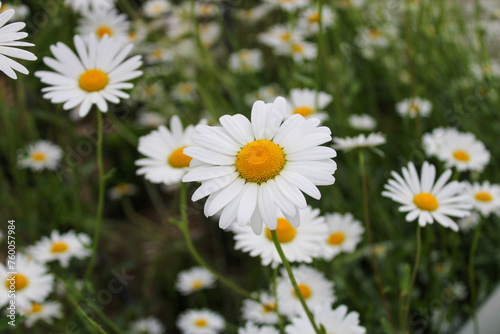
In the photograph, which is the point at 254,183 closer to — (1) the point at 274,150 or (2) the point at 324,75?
(1) the point at 274,150

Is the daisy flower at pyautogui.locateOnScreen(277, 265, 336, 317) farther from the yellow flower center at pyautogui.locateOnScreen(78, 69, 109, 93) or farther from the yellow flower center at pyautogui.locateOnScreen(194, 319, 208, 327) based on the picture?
the yellow flower center at pyautogui.locateOnScreen(78, 69, 109, 93)

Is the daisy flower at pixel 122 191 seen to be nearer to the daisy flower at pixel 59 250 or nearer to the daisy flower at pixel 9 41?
the daisy flower at pixel 59 250

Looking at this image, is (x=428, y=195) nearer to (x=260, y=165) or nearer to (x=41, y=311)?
(x=260, y=165)

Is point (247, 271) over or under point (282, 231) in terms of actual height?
over

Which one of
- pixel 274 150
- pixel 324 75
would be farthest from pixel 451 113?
pixel 274 150

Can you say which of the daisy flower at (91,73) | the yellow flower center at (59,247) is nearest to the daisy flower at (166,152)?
the daisy flower at (91,73)

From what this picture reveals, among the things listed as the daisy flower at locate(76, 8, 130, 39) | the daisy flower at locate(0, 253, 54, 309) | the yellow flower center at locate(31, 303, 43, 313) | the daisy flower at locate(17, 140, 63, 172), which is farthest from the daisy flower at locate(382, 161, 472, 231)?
the daisy flower at locate(17, 140, 63, 172)
